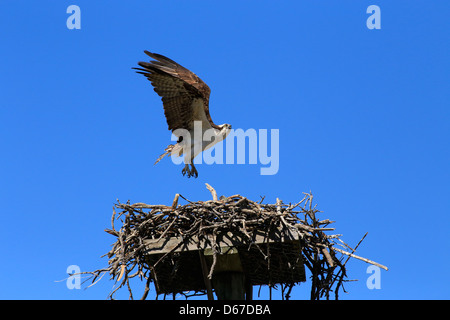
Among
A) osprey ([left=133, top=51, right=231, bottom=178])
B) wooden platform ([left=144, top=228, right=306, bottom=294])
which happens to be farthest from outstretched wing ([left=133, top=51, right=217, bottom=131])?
wooden platform ([left=144, top=228, right=306, bottom=294])

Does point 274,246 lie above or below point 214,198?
below

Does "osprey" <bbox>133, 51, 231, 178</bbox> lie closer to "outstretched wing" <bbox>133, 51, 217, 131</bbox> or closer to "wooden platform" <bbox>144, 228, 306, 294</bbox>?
"outstretched wing" <bbox>133, 51, 217, 131</bbox>

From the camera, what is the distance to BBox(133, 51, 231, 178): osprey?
8.33 metres

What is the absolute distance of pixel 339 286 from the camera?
6637 millimetres

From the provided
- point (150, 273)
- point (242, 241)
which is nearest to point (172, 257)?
point (150, 273)

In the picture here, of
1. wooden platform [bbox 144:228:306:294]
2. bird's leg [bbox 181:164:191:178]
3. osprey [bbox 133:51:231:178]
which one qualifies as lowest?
wooden platform [bbox 144:228:306:294]

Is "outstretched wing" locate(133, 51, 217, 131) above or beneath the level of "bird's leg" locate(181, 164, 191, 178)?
above

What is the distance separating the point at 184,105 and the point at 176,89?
0.89ft

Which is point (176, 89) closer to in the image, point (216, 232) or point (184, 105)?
point (184, 105)
